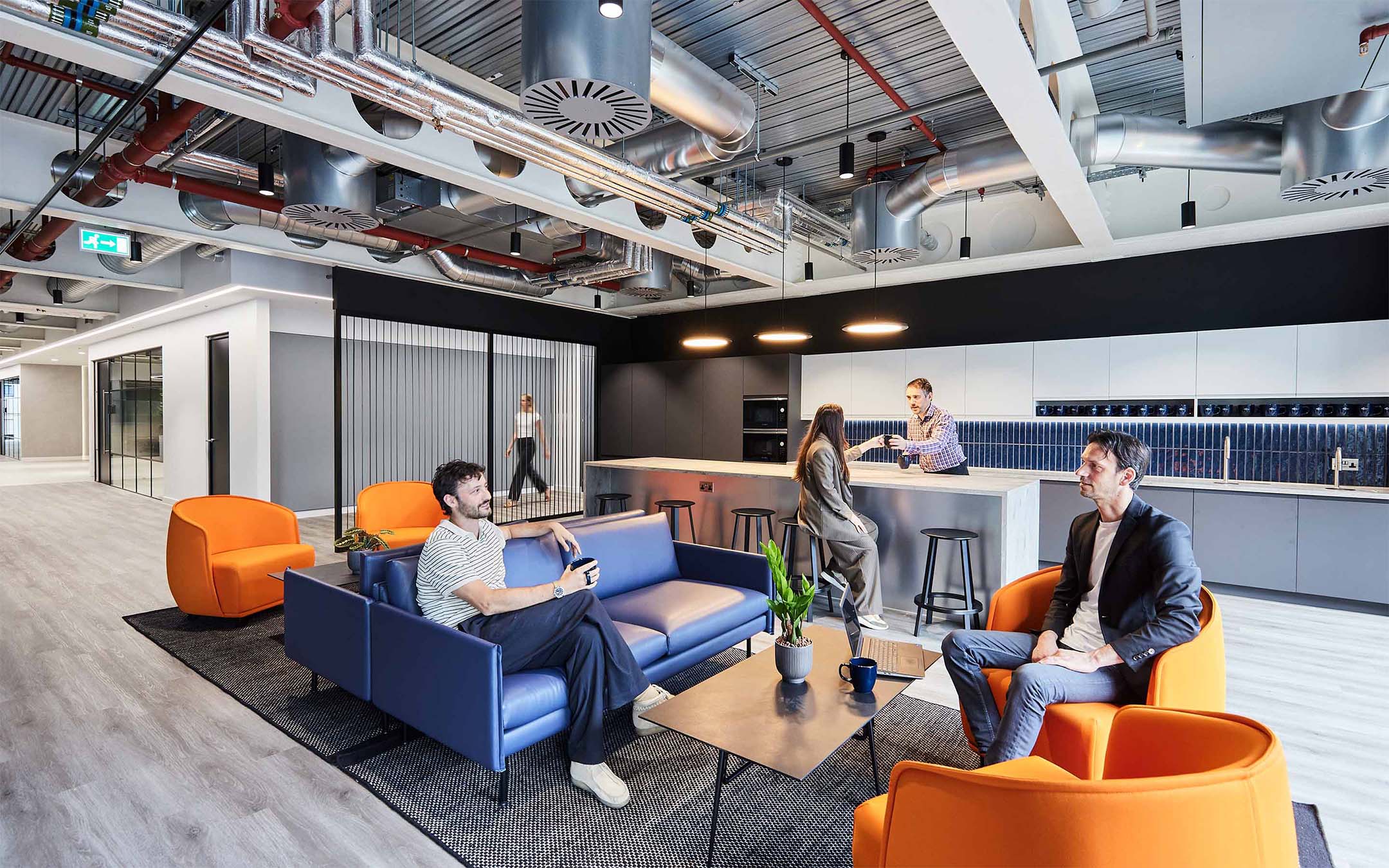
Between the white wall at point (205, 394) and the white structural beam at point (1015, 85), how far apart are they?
28.8 ft

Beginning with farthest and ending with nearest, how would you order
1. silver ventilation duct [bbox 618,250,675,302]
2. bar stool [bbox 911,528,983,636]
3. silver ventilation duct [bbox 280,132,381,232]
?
silver ventilation duct [bbox 618,250,675,302] < bar stool [bbox 911,528,983,636] < silver ventilation duct [bbox 280,132,381,232]

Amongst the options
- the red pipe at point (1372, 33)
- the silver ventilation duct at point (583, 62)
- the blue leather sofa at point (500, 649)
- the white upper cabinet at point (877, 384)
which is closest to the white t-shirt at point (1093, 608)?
the blue leather sofa at point (500, 649)

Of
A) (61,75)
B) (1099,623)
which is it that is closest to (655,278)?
(61,75)

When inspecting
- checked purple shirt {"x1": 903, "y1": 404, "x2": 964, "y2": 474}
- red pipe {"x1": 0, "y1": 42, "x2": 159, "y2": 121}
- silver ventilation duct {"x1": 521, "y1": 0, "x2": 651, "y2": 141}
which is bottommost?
checked purple shirt {"x1": 903, "y1": 404, "x2": 964, "y2": 474}

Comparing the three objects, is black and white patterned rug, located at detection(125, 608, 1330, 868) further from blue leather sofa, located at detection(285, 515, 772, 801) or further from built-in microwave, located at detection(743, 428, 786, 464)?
built-in microwave, located at detection(743, 428, 786, 464)

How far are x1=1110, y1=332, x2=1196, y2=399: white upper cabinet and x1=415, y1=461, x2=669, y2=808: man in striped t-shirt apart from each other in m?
5.54

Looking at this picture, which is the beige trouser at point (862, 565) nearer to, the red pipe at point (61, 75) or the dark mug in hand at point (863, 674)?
the dark mug in hand at point (863, 674)

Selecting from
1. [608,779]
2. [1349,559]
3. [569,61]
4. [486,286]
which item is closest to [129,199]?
[486,286]

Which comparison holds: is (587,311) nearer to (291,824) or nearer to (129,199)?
(129,199)

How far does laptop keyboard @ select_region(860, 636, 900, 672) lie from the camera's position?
2.78m

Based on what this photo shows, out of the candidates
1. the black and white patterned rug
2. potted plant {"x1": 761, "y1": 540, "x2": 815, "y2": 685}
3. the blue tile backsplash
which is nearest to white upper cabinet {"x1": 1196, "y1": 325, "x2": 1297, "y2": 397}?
the blue tile backsplash

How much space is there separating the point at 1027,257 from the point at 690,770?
5692mm

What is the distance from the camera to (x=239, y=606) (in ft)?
15.6

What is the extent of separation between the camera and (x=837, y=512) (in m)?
4.82
